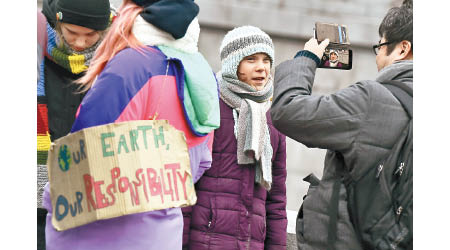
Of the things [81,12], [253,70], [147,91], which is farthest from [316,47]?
[253,70]

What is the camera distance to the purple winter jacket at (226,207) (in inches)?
156

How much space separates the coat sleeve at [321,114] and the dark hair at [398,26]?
331 millimetres

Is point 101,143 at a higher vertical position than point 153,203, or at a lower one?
higher

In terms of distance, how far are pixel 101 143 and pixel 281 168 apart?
219 centimetres

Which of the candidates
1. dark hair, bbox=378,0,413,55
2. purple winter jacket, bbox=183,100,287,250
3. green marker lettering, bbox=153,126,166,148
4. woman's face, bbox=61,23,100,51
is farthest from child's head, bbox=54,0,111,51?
dark hair, bbox=378,0,413,55

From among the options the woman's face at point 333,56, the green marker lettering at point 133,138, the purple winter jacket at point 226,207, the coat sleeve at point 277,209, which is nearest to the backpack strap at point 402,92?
the woman's face at point 333,56

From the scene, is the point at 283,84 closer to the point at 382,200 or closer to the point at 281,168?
the point at 382,200

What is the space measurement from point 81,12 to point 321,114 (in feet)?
4.53

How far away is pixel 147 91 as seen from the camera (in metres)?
2.51

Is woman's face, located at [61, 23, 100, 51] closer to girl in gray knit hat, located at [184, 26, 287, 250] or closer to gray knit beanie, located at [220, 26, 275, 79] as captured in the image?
girl in gray knit hat, located at [184, 26, 287, 250]

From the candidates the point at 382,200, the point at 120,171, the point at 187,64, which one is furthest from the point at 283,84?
the point at 120,171

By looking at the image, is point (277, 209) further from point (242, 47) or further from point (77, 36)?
point (77, 36)

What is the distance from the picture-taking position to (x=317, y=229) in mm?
2689

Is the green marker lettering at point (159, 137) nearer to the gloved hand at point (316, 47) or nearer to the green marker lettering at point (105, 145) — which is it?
the green marker lettering at point (105, 145)
